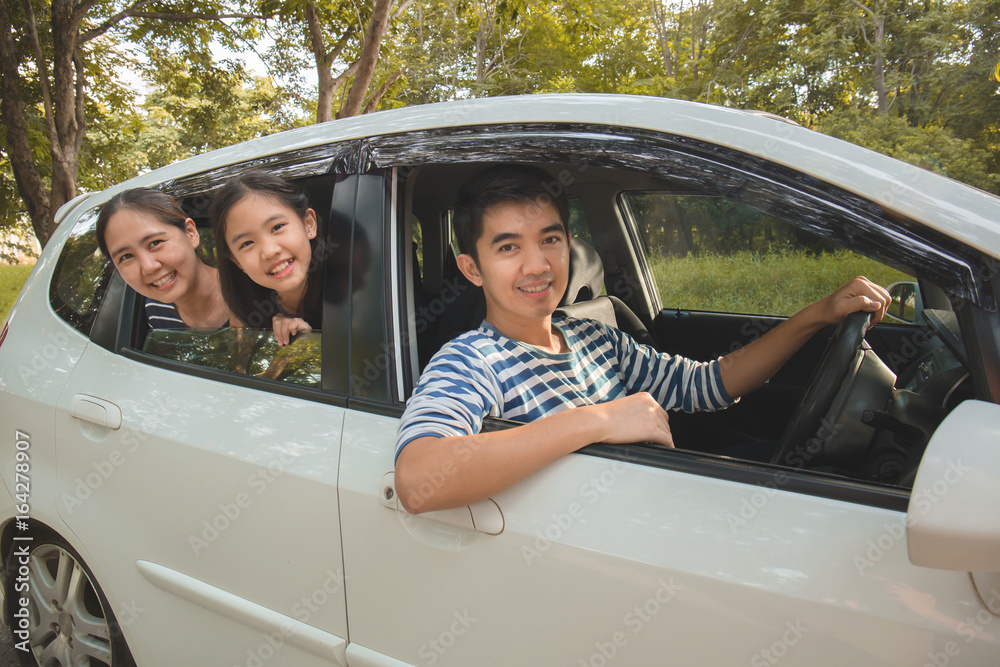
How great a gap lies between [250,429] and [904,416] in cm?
139

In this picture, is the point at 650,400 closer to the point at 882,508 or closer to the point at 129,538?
the point at 882,508

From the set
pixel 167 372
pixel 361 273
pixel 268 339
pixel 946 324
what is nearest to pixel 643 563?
pixel 361 273

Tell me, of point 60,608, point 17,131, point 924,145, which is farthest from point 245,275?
point 924,145

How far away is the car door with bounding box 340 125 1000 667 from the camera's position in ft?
3.09

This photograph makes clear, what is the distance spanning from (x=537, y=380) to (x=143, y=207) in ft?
4.15

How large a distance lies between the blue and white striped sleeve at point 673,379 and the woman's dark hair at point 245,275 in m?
0.82

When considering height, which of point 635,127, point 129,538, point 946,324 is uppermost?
point 635,127

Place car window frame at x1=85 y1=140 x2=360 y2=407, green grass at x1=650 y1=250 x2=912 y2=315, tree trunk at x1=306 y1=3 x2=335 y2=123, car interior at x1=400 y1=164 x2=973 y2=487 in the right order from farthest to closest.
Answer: tree trunk at x1=306 y1=3 x2=335 y2=123 → green grass at x1=650 y1=250 x2=912 y2=315 → car window frame at x1=85 y1=140 x2=360 y2=407 → car interior at x1=400 y1=164 x2=973 y2=487

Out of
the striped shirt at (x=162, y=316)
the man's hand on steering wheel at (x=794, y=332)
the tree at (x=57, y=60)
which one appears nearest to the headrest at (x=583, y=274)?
the man's hand on steering wheel at (x=794, y=332)

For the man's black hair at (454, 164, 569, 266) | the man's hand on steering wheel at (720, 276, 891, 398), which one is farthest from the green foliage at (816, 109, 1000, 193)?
the man's black hair at (454, 164, 569, 266)

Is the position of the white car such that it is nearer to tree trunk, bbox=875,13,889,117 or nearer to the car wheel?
the car wheel

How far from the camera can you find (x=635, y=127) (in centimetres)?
121

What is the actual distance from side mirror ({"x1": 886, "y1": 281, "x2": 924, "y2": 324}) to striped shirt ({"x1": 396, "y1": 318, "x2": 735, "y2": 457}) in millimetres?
576

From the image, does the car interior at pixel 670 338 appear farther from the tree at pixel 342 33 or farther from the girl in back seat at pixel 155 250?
the tree at pixel 342 33
